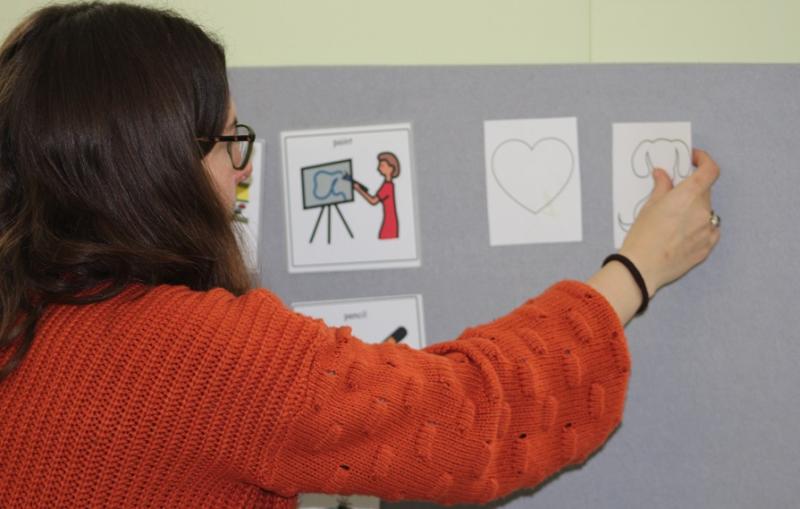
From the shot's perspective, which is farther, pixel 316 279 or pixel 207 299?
pixel 316 279

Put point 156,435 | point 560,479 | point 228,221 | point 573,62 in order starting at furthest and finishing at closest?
point 573,62
point 560,479
point 228,221
point 156,435

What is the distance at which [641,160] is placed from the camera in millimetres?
995

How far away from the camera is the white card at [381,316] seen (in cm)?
Answer: 100

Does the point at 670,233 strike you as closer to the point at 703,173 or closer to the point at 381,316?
the point at 703,173

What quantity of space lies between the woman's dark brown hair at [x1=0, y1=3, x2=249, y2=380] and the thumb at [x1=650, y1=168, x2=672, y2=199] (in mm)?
576

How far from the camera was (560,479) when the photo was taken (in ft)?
3.23

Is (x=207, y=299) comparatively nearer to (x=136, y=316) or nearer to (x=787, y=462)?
(x=136, y=316)

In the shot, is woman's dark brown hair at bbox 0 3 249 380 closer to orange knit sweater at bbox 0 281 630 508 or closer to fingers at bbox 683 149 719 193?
orange knit sweater at bbox 0 281 630 508

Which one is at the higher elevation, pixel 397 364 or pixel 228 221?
pixel 228 221

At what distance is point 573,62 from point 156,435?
79 cm

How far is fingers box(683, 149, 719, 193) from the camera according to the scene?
3.12 feet

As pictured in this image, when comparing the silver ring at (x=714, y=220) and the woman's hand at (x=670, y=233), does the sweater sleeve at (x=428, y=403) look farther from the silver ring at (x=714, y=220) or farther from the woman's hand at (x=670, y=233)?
the silver ring at (x=714, y=220)

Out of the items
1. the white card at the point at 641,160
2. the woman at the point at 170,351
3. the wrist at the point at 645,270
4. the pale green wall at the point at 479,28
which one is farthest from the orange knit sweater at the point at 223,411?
the pale green wall at the point at 479,28

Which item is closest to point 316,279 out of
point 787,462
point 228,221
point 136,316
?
point 228,221
